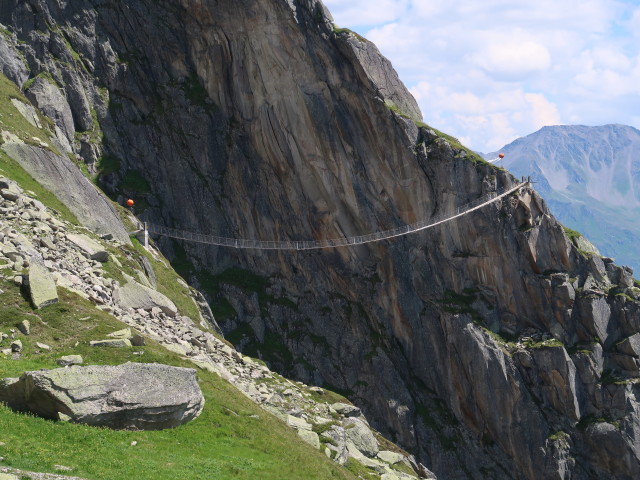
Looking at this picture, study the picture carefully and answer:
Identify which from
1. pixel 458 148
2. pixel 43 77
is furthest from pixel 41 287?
pixel 458 148

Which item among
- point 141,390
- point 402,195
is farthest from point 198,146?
point 141,390

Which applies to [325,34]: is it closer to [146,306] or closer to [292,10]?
[292,10]

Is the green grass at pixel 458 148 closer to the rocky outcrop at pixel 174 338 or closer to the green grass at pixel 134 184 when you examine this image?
the green grass at pixel 134 184

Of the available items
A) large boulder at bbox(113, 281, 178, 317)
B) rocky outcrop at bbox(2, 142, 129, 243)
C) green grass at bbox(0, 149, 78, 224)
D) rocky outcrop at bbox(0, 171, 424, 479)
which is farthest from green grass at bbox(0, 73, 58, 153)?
large boulder at bbox(113, 281, 178, 317)

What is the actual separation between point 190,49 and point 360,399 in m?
43.8

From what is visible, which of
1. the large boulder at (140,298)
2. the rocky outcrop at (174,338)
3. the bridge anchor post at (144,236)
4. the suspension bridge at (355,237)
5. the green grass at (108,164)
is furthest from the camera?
the suspension bridge at (355,237)

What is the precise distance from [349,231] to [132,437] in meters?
57.6

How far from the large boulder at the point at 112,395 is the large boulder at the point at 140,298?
1494 cm

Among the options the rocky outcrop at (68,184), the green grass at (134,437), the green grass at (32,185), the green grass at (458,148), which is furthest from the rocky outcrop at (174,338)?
the green grass at (458,148)

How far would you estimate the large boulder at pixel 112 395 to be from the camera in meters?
24.5

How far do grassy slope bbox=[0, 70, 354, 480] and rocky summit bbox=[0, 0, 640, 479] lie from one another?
3897 cm

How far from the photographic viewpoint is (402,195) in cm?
8088

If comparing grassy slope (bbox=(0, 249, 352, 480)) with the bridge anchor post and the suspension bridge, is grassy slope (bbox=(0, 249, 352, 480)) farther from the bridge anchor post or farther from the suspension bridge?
the suspension bridge

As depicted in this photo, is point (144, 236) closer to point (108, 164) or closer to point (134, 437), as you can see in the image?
point (108, 164)
